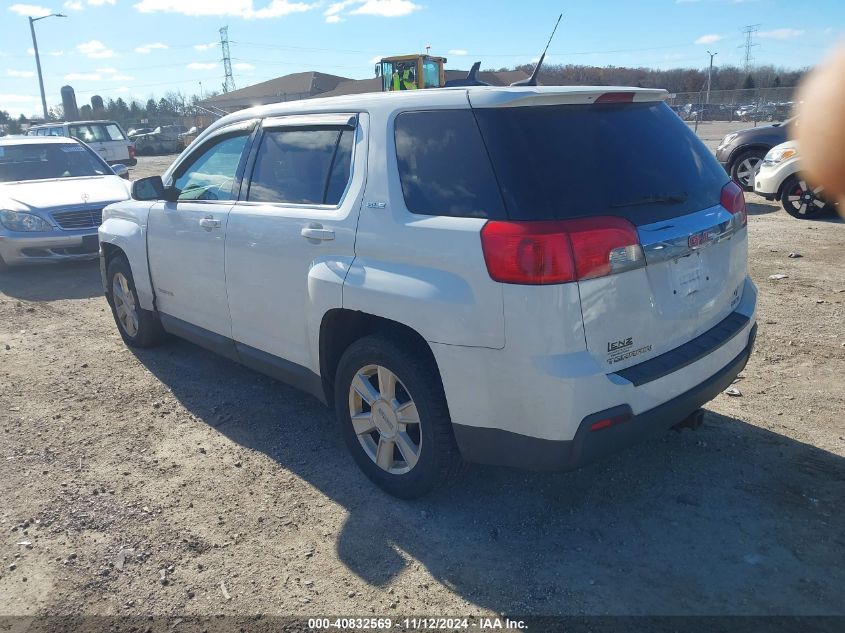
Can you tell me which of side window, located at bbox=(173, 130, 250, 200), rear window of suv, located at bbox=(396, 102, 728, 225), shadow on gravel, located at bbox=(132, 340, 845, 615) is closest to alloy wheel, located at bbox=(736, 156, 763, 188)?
shadow on gravel, located at bbox=(132, 340, 845, 615)

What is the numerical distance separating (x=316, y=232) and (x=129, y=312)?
2.95m

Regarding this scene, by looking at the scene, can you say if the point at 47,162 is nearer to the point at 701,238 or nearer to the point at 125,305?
the point at 125,305

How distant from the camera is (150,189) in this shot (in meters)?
4.91

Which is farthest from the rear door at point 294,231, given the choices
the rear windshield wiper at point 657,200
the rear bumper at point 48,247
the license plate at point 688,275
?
the rear bumper at point 48,247

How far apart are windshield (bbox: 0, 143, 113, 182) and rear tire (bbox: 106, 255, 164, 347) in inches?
195

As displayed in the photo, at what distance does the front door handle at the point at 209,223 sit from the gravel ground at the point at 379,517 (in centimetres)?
124

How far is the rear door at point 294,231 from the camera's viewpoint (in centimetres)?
347

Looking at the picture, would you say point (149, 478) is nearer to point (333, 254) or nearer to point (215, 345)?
point (215, 345)

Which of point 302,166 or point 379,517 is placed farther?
point 302,166

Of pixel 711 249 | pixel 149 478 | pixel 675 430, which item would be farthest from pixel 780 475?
pixel 149 478

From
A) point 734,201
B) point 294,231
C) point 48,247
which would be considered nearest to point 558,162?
point 734,201

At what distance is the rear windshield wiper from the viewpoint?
2.87 m

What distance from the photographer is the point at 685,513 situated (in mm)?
3289

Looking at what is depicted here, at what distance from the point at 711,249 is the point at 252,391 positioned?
324cm
